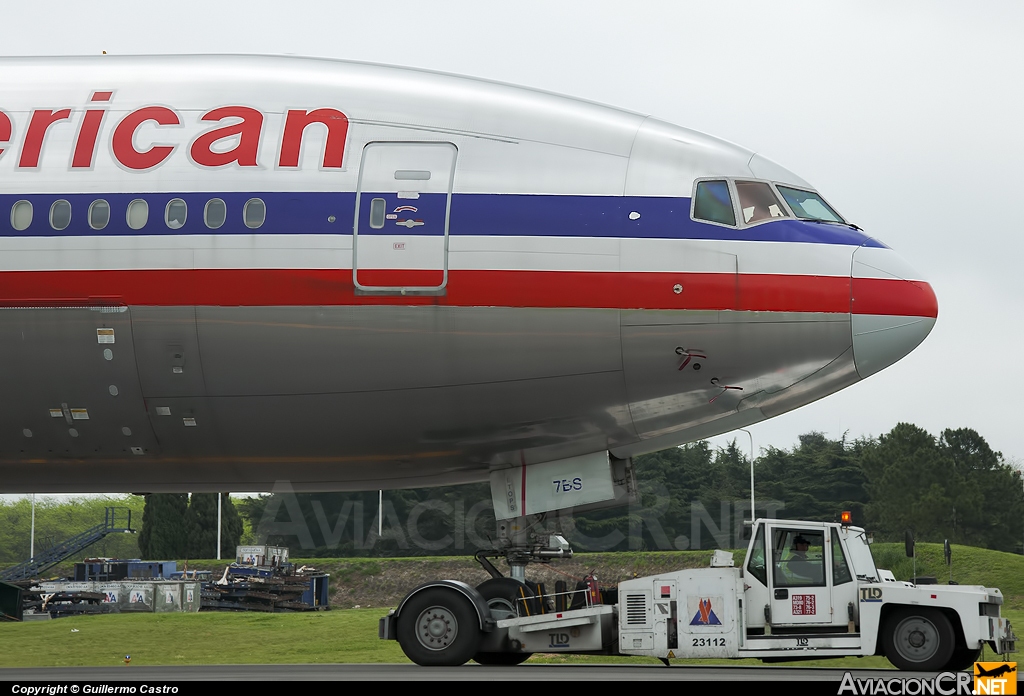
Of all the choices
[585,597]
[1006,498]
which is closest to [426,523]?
[1006,498]

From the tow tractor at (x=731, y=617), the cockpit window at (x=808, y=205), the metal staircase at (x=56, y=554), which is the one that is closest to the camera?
the cockpit window at (x=808, y=205)

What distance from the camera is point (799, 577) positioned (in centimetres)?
1271

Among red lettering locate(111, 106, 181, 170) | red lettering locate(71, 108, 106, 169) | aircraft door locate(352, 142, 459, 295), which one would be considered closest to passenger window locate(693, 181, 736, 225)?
aircraft door locate(352, 142, 459, 295)

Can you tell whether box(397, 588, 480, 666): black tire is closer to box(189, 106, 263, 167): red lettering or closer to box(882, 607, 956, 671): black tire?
box(882, 607, 956, 671): black tire

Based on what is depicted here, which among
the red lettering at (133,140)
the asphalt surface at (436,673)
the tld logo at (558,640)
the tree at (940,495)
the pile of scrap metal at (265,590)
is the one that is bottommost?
the pile of scrap metal at (265,590)

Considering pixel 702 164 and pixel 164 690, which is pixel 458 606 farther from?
pixel 702 164

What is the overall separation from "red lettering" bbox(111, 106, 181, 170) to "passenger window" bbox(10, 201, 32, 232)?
1086 millimetres

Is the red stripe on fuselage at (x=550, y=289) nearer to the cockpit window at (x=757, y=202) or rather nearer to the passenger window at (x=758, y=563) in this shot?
the cockpit window at (x=757, y=202)

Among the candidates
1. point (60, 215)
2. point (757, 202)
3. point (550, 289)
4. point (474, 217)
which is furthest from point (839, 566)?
point (60, 215)

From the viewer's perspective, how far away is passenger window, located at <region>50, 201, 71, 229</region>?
11.7 metres

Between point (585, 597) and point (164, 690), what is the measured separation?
4.86m

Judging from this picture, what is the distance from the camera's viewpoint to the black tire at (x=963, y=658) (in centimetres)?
1243

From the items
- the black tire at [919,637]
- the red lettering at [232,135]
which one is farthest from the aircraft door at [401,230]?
the black tire at [919,637]

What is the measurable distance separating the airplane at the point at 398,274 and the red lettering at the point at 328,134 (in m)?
0.02
